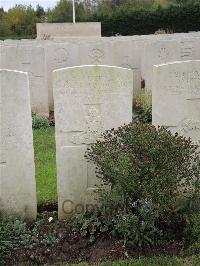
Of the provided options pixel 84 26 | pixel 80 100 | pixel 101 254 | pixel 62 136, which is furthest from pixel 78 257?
pixel 84 26

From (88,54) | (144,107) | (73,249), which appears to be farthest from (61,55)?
(73,249)

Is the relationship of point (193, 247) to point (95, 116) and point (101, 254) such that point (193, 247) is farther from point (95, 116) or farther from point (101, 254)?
point (95, 116)

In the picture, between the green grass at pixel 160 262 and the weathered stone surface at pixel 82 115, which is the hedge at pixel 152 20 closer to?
the weathered stone surface at pixel 82 115

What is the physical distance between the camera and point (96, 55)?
37.8 ft

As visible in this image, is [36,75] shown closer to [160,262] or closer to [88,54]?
[88,54]

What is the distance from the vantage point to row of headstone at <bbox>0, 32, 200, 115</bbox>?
10.1 metres

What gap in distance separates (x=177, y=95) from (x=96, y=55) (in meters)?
6.73

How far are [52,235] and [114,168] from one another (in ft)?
3.34

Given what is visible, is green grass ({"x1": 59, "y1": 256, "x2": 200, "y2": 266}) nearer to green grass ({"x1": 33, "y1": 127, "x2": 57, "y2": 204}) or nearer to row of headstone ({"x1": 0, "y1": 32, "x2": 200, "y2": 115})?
green grass ({"x1": 33, "y1": 127, "x2": 57, "y2": 204})

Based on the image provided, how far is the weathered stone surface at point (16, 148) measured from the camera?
4820 millimetres

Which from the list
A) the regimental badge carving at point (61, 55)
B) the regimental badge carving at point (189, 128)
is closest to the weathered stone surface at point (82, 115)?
the regimental badge carving at point (189, 128)

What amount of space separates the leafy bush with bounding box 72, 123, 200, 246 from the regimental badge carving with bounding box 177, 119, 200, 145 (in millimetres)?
408

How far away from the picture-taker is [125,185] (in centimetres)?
437

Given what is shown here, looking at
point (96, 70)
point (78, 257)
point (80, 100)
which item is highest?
point (96, 70)
